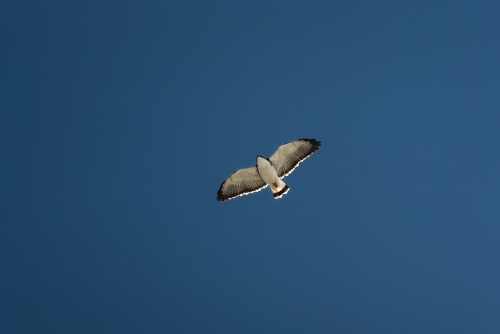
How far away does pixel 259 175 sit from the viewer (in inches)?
838

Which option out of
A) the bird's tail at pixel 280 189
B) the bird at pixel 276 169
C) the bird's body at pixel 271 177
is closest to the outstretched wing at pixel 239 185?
the bird at pixel 276 169

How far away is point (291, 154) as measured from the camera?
20.9m

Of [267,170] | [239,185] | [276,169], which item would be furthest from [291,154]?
[239,185]

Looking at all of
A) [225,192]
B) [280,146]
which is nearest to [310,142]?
[280,146]

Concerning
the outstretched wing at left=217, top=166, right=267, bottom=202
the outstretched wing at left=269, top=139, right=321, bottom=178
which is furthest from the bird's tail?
the outstretched wing at left=217, top=166, right=267, bottom=202

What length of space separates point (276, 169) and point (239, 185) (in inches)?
54.8

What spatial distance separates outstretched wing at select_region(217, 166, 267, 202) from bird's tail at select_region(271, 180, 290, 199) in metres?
0.63

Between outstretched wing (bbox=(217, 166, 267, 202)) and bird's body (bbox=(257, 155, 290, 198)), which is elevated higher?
outstretched wing (bbox=(217, 166, 267, 202))

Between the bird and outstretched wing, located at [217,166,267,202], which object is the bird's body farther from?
outstretched wing, located at [217,166,267,202]

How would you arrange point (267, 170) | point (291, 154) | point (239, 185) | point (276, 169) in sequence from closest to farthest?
point (267, 170) < point (291, 154) < point (276, 169) < point (239, 185)

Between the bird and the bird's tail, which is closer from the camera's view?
the bird

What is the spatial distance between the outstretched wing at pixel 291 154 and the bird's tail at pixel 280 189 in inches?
12.3

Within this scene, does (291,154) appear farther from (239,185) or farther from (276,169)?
(239,185)

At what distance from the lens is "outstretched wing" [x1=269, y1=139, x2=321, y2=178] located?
67.8 ft
